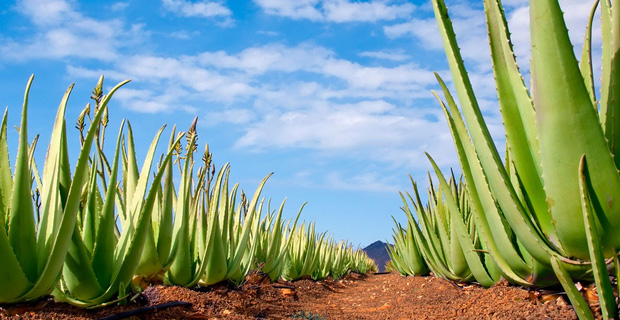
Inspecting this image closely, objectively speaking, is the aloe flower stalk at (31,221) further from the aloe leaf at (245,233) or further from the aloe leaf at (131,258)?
the aloe leaf at (245,233)

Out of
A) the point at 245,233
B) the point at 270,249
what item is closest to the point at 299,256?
the point at 270,249

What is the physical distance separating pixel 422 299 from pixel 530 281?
2652 mm

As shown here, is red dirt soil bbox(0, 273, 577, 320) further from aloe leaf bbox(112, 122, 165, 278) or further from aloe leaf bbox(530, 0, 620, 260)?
aloe leaf bbox(530, 0, 620, 260)

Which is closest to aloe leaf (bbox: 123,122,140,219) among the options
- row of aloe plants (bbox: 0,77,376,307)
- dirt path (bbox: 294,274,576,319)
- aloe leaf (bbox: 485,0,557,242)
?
row of aloe plants (bbox: 0,77,376,307)

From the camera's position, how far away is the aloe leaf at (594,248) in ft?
3.56

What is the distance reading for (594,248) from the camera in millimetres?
1086

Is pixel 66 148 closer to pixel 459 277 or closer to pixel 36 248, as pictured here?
pixel 36 248

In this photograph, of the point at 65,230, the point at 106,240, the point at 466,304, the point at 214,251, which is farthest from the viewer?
the point at 214,251

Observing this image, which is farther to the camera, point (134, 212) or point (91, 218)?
point (134, 212)

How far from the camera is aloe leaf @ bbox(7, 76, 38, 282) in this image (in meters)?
1.75

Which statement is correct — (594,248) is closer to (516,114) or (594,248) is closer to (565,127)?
(565,127)

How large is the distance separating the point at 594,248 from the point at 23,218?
6.12 feet

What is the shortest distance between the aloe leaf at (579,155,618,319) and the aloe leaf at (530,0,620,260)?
0.04 metres

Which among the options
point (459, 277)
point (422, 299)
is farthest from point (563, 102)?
point (422, 299)
